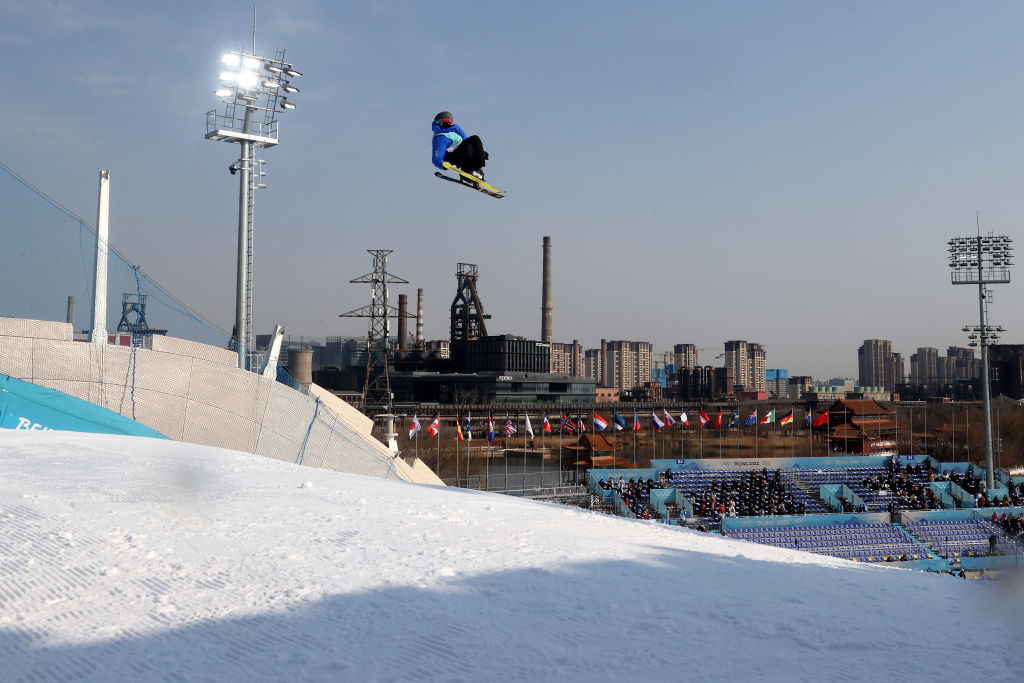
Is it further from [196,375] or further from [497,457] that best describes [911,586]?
[497,457]

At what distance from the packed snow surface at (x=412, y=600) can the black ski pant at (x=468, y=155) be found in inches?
305

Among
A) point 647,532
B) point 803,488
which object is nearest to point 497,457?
point 803,488

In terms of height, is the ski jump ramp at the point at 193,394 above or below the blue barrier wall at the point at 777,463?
above

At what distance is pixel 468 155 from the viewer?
50.5 feet

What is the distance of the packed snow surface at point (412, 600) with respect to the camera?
5.28 metres

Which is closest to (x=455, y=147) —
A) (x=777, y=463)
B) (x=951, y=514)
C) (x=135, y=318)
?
(x=135, y=318)

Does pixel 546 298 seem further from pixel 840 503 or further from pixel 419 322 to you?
pixel 840 503

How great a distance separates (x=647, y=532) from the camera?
11547 millimetres

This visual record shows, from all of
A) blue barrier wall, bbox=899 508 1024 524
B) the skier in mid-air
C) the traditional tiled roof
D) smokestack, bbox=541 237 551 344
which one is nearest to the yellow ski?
the skier in mid-air

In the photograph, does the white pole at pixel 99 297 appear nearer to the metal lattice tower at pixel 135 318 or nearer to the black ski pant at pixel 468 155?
the metal lattice tower at pixel 135 318

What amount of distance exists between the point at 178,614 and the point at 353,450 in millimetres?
17283

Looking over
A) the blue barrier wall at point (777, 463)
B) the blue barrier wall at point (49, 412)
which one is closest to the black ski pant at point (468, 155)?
the blue barrier wall at point (49, 412)

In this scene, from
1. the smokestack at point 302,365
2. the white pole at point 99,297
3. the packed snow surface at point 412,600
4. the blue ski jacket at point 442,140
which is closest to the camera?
the packed snow surface at point 412,600

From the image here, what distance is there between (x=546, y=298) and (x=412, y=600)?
304ft
